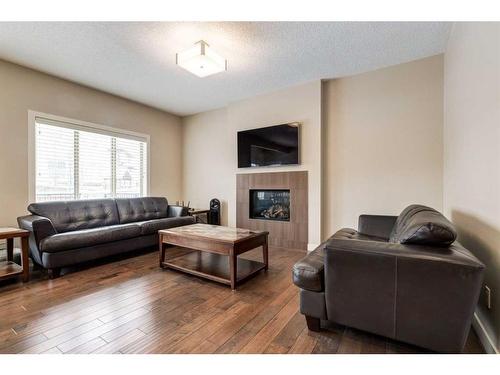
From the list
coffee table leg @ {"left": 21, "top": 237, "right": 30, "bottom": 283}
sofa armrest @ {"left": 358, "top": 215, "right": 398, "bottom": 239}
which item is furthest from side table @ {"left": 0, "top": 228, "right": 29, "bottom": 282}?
sofa armrest @ {"left": 358, "top": 215, "right": 398, "bottom": 239}

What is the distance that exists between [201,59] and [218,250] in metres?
2.00

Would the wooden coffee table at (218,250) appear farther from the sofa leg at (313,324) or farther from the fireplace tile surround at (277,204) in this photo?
the fireplace tile surround at (277,204)

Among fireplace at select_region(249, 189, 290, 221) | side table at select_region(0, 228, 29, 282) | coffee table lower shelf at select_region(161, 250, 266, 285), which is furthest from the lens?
fireplace at select_region(249, 189, 290, 221)

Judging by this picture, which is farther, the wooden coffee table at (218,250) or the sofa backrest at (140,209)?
the sofa backrest at (140,209)

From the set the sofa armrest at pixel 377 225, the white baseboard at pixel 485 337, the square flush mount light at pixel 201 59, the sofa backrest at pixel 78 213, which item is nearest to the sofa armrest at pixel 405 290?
the white baseboard at pixel 485 337

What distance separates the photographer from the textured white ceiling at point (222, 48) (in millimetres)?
2430

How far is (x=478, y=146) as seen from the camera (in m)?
1.70

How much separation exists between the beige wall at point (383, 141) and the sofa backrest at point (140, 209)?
2.94 meters

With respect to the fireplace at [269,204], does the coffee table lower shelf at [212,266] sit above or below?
below

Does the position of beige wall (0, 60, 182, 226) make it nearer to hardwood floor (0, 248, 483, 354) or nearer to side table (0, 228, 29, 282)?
side table (0, 228, 29, 282)

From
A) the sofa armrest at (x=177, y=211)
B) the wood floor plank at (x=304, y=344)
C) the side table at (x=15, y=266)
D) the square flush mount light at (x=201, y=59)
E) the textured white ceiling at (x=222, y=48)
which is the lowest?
the wood floor plank at (x=304, y=344)

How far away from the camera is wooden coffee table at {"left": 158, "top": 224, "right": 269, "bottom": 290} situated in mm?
2412

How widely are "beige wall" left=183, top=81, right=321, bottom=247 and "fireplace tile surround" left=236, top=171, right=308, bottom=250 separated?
0.37 ft
